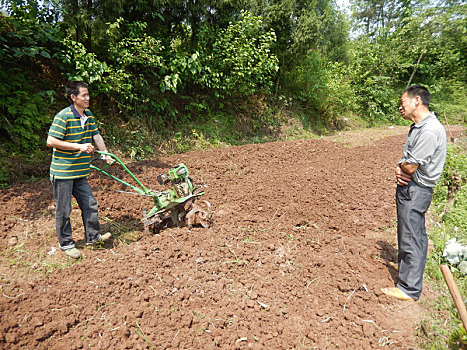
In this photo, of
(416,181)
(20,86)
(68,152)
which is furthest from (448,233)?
(20,86)

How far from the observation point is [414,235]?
260 cm

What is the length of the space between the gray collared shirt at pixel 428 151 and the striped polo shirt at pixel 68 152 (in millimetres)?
3569

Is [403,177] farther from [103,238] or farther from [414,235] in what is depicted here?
[103,238]

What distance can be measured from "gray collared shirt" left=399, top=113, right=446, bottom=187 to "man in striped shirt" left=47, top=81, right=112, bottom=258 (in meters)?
3.37

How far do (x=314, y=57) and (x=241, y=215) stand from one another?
10.4m

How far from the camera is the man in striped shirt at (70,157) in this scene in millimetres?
2859

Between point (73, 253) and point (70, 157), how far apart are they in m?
1.15

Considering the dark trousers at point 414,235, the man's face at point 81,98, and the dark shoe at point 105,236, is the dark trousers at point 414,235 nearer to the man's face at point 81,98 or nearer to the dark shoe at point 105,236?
the dark shoe at point 105,236

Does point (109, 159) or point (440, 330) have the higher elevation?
point (109, 159)

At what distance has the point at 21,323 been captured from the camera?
86.7 inches

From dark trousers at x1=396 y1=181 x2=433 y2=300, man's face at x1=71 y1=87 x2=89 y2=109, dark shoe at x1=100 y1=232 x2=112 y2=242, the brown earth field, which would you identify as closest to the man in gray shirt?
dark trousers at x1=396 y1=181 x2=433 y2=300

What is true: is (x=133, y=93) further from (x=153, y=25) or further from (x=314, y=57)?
(x=314, y=57)

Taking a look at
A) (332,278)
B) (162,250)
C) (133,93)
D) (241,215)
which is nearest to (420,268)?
(332,278)

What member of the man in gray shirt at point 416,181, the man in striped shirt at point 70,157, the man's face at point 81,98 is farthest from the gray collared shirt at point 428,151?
the man's face at point 81,98
